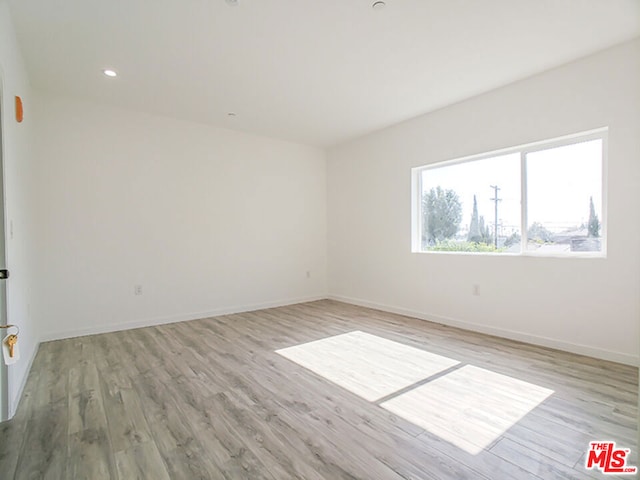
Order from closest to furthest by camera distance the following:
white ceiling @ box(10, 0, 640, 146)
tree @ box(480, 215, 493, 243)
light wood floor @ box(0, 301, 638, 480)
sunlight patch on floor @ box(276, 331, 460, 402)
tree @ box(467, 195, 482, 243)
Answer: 1. light wood floor @ box(0, 301, 638, 480)
2. white ceiling @ box(10, 0, 640, 146)
3. sunlight patch on floor @ box(276, 331, 460, 402)
4. tree @ box(480, 215, 493, 243)
5. tree @ box(467, 195, 482, 243)

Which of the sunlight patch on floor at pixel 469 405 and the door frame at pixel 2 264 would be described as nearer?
the sunlight patch on floor at pixel 469 405

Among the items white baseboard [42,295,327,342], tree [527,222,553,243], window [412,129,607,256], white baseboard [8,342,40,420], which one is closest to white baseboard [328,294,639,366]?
window [412,129,607,256]

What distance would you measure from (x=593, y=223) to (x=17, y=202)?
4.81m

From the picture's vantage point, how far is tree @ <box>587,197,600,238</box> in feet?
9.59

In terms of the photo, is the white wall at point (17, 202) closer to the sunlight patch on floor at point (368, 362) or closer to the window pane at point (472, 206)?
the sunlight patch on floor at point (368, 362)

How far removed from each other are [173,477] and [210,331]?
94.6 inches

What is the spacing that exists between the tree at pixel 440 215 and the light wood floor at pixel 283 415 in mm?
1453

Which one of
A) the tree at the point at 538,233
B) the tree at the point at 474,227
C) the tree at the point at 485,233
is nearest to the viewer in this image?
the tree at the point at 538,233

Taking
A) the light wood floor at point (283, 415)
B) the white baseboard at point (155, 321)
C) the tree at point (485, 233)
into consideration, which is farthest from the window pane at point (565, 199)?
the white baseboard at point (155, 321)

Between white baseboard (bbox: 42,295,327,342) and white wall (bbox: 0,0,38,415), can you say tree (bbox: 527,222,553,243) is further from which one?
white wall (bbox: 0,0,38,415)

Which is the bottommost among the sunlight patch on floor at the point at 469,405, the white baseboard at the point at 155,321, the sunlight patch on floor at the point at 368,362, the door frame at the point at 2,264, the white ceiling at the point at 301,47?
the sunlight patch on floor at the point at 368,362

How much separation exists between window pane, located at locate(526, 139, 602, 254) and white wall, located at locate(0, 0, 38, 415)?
14.4 ft

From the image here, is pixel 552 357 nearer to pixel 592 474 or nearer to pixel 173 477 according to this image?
pixel 592 474

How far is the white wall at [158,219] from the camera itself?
3.55 meters
